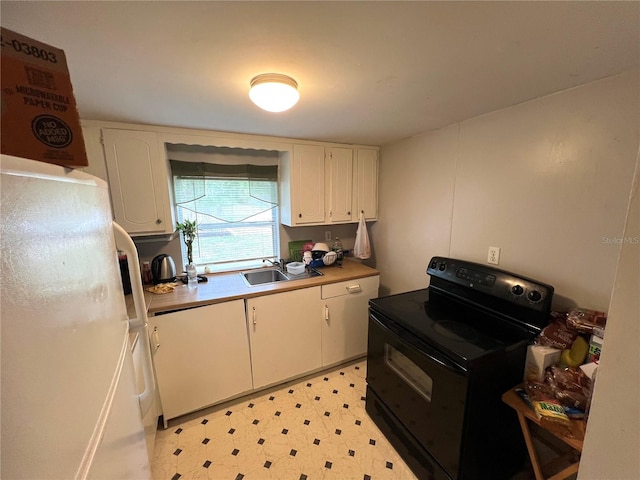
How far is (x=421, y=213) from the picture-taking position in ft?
7.30

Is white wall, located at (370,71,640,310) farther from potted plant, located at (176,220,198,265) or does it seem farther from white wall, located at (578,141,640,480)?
potted plant, located at (176,220,198,265)

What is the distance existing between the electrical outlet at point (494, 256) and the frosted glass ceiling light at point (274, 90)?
1529mm

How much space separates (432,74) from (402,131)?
0.97m

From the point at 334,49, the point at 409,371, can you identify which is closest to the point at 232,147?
the point at 334,49

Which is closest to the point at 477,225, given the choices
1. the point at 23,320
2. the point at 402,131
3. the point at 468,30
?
the point at 402,131

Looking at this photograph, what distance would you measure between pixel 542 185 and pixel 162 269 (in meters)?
2.59

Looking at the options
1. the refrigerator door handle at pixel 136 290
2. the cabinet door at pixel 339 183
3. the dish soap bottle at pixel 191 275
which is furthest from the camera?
the cabinet door at pixel 339 183

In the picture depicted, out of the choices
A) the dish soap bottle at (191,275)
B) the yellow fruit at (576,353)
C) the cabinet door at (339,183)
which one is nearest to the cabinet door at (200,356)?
the dish soap bottle at (191,275)

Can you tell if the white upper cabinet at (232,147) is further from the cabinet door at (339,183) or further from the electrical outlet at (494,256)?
the electrical outlet at (494,256)

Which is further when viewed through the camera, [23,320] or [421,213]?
[421,213]

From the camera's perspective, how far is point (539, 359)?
1.22 meters

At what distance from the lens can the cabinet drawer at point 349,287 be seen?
217cm

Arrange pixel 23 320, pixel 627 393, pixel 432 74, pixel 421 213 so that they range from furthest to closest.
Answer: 1. pixel 421 213
2. pixel 432 74
3. pixel 627 393
4. pixel 23 320

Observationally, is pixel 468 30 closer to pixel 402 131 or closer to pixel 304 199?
pixel 402 131
